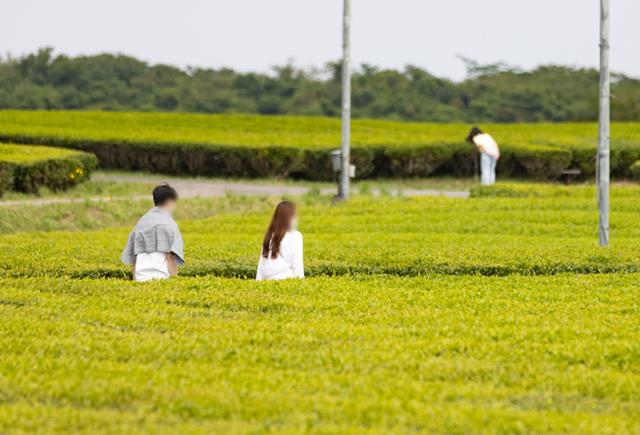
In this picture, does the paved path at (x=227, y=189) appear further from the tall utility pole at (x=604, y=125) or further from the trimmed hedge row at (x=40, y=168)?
the tall utility pole at (x=604, y=125)

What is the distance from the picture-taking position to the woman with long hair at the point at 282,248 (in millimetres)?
9383

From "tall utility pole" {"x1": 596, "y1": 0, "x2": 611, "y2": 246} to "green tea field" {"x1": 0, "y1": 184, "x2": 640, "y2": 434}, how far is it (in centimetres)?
39

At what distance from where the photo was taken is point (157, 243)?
9.52 meters

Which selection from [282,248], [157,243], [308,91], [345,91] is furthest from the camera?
[308,91]

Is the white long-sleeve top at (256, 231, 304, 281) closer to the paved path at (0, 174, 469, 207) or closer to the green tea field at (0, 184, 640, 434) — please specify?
the green tea field at (0, 184, 640, 434)

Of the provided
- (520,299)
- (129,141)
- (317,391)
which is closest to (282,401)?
(317,391)

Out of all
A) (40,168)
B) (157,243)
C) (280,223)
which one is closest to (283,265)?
(280,223)

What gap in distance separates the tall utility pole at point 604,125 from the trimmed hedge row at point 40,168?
10.3 meters

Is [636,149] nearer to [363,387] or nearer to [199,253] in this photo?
[199,253]

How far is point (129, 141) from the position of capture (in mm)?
26281

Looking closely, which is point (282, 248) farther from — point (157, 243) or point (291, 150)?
point (291, 150)

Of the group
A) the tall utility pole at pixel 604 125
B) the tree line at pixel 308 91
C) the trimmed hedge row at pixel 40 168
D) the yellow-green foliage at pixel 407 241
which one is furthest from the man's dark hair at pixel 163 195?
the tree line at pixel 308 91

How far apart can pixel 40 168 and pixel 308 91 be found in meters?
28.7

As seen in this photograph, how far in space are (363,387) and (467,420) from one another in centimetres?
76
